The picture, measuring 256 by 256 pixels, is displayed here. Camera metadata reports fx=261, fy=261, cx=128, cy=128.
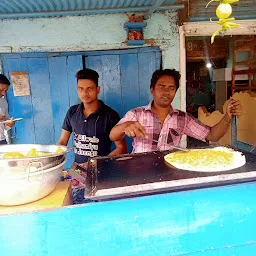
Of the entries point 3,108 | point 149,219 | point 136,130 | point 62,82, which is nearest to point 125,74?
point 62,82

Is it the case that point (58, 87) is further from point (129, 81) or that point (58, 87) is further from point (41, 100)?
point (129, 81)

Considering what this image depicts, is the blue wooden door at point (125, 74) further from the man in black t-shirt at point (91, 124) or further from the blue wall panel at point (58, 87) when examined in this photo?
the man in black t-shirt at point (91, 124)

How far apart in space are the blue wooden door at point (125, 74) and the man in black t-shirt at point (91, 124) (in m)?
1.07

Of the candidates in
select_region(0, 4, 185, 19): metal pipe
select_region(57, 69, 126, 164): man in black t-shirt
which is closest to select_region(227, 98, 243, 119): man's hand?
select_region(57, 69, 126, 164): man in black t-shirt

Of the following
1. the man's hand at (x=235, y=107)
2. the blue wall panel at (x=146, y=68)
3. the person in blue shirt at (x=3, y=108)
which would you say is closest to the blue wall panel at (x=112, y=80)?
the blue wall panel at (x=146, y=68)

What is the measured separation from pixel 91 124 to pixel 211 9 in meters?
2.36

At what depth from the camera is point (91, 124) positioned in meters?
2.72

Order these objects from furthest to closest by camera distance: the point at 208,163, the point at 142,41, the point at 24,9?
the point at 142,41
the point at 24,9
the point at 208,163

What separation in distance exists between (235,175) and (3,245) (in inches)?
49.5

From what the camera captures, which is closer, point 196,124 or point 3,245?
point 3,245

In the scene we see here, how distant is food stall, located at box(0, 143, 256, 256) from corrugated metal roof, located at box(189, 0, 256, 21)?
276cm

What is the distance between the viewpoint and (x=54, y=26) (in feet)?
11.9

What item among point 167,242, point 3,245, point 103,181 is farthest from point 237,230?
point 3,245

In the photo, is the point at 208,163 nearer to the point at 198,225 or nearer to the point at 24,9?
the point at 198,225
